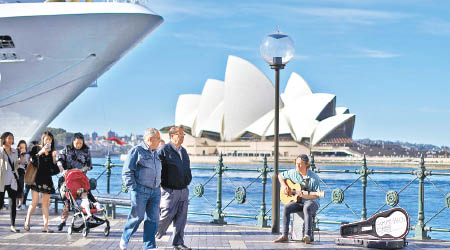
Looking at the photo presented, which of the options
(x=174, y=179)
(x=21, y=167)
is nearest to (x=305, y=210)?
(x=174, y=179)

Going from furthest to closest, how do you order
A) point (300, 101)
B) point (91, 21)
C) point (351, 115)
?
1. point (351, 115)
2. point (300, 101)
3. point (91, 21)

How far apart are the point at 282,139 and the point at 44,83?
5263 cm

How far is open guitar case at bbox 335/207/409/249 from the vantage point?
7949 mm

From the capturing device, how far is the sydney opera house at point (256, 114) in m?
59.9

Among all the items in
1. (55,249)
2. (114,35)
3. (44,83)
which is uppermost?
(114,35)

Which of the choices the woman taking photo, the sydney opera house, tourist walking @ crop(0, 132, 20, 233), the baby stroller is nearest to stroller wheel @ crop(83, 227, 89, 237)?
the baby stroller

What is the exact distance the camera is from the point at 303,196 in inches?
323

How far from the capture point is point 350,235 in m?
8.43

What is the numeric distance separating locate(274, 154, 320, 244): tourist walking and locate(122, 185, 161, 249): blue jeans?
1852mm

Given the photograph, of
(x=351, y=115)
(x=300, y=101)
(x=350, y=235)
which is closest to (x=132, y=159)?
(x=350, y=235)

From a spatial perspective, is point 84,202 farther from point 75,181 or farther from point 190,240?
point 190,240

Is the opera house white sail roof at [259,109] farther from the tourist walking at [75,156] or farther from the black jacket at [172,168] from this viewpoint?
the black jacket at [172,168]

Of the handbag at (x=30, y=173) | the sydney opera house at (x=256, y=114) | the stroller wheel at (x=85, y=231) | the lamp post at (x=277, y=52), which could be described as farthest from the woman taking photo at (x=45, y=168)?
the sydney opera house at (x=256, y=114)

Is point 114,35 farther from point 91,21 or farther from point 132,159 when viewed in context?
point 132,159
